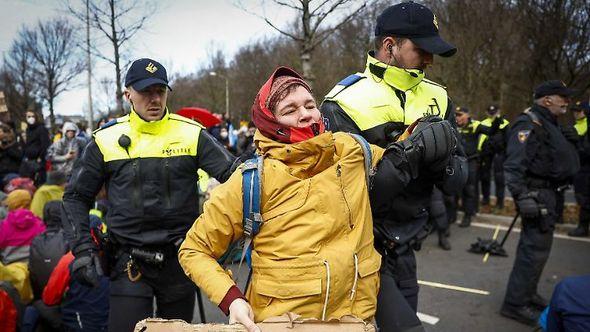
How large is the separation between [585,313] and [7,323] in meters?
3.70

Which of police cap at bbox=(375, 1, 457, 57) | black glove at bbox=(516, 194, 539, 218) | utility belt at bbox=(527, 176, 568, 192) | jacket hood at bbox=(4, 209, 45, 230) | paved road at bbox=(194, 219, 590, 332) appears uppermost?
police cap at bbox=(375, 1, 457, 57)

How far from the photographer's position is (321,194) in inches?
68.6

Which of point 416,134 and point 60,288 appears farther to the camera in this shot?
point 60,288

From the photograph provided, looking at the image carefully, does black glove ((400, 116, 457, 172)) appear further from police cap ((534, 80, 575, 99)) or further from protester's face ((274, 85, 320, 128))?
police cap ((534, 80, 575, 99))

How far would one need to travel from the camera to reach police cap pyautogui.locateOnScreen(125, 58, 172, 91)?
2.86 m

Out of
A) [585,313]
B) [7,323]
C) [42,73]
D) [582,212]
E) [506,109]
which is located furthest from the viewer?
[42,73]

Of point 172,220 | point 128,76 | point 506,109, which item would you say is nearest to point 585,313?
point 172,220

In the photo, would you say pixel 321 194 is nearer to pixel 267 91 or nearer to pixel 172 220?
pixel 267 91

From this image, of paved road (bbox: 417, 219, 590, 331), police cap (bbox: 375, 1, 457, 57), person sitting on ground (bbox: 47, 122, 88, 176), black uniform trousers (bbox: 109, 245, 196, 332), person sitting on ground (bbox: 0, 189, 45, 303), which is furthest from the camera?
person sitting on ground (bbox: 47, 122, 88, 176)

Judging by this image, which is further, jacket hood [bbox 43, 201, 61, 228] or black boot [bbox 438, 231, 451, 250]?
black boot [bbox 438, 231, 451, 250]

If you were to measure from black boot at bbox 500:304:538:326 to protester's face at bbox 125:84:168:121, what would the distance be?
3.79 meters

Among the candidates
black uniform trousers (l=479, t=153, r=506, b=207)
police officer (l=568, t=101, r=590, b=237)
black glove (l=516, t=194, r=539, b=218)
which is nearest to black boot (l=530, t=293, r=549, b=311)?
black glove (l=516, t=194, r=539, b=218)

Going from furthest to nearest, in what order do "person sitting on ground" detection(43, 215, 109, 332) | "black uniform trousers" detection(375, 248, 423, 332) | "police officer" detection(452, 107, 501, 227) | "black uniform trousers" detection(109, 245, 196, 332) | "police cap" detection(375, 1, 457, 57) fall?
"police officer" detection(452, 107, 501, 227), "person sitting on ground" detection(43, 215, 109, 332), "black uniform trousers" detection(109, 245, 196, 332), "police cap" detection(375, 1, 457, 57), "black uniform trousers" detection(375, 248, 423, 332)

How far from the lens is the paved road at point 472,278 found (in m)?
4.41
